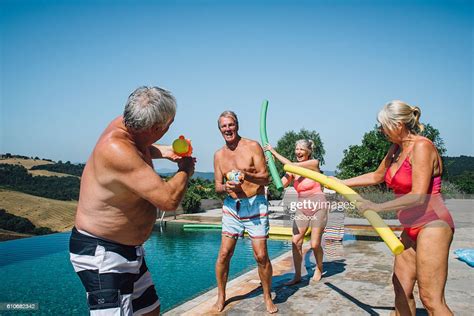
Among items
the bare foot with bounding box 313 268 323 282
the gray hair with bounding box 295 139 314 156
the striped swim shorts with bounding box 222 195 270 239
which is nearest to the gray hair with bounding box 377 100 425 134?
the striped swim shorts with bounding box 222 195 270 239

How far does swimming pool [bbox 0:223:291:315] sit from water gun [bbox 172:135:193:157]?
2.98 m

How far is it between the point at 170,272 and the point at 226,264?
3.09 m

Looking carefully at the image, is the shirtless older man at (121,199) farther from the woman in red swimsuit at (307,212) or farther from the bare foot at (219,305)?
the woman in red swimsuit at (307,212)

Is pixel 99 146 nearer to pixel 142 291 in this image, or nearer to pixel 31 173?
pixel 142 291

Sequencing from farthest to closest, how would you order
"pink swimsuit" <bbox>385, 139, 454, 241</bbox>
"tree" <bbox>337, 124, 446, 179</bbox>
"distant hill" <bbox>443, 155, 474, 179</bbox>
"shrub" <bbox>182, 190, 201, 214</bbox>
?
1. "distant hill" <bbox>443, 155, 474, 179</bbox>
2. "tree" <bbox>337, 124, 446, 179</bbox>
3. "shrub" <bbox>182, 190, 201, 214</bbox>
4. "pink swimsuit" <bbox>385, 139, 454, 241</bbox>

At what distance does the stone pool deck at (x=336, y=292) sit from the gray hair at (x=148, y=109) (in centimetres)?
259

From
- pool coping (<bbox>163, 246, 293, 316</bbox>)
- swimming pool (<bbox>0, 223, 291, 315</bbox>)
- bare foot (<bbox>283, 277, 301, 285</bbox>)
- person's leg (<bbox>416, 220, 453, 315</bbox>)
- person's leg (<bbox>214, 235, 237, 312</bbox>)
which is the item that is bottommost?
swimming pool (<bbox>0, 223, 291, 315</bbox>)

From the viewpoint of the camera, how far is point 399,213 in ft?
9.48

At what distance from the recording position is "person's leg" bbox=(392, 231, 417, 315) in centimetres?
298

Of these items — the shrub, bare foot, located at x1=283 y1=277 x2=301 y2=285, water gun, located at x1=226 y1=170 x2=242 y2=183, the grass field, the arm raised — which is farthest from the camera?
the grass field

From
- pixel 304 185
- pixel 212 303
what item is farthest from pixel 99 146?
pixel 304 185

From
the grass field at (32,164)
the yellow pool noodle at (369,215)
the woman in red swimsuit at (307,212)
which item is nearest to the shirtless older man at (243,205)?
the yellow pool noodle at (369,215)

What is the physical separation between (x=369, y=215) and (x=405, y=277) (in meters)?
0.66

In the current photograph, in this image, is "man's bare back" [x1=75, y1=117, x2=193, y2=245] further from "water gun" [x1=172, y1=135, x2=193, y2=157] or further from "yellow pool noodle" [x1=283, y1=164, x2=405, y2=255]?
"yellow pool noodle" [x1=283, y1=164, x2=405, y2=255]
